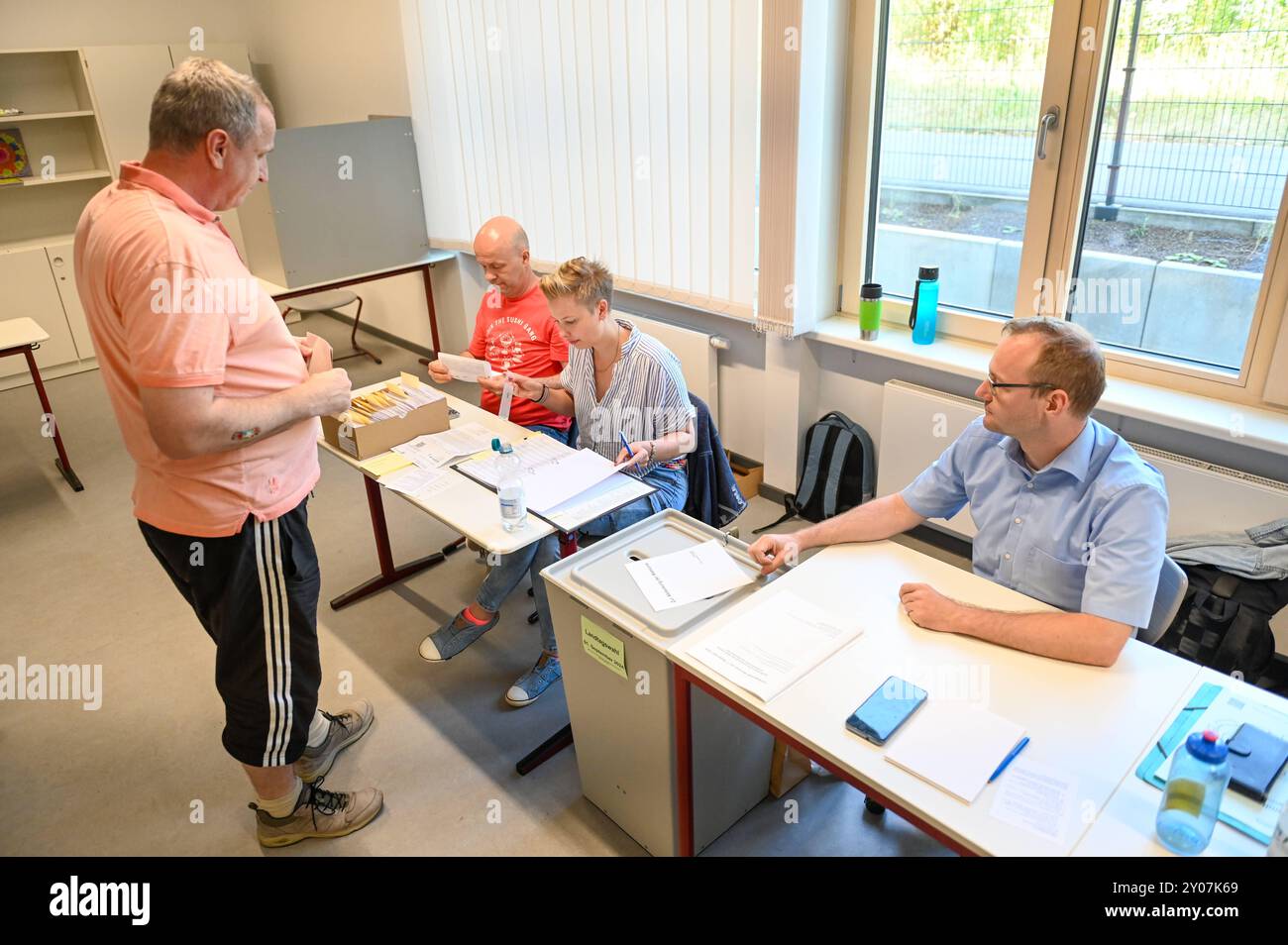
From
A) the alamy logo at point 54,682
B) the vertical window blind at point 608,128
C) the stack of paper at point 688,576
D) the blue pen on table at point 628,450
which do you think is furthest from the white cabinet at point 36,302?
the stack of paper at point 688,576

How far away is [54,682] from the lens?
296 centimetres

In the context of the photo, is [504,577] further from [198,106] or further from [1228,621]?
[1228,621]

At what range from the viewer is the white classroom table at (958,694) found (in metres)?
1.33

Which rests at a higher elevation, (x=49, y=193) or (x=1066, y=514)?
(x=49, y=193)

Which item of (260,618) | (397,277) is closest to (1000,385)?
(260,618)

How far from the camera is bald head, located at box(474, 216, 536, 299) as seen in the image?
9.47ft

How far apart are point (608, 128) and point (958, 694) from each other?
3079 mm

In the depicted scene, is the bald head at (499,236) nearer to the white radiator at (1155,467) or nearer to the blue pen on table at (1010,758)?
the white radiator at (1155,467)

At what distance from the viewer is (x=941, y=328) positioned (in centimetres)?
→ 331
